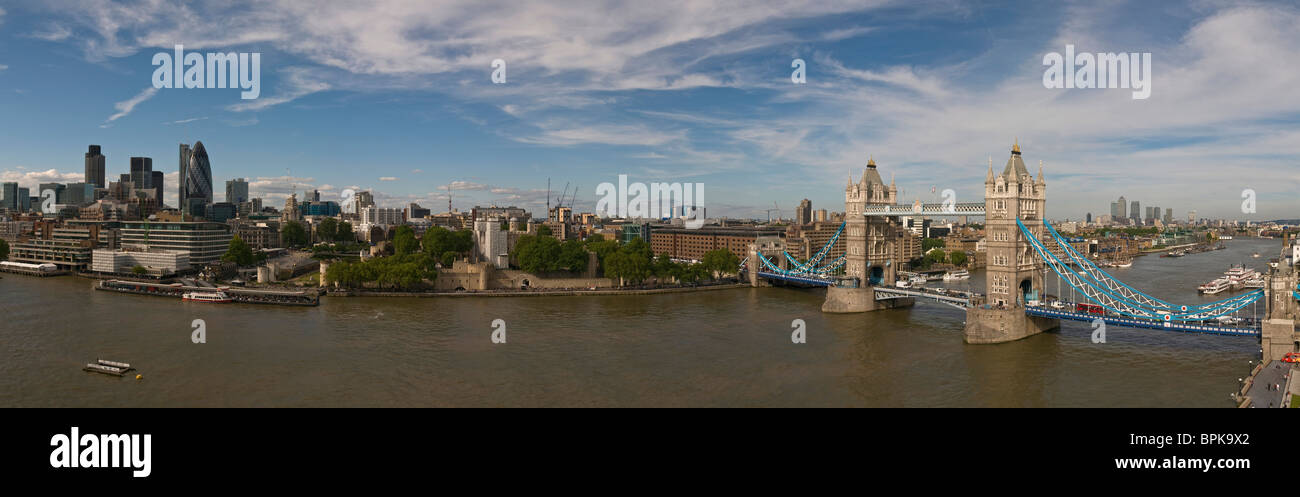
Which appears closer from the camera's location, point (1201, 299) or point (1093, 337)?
point (1093, 337)

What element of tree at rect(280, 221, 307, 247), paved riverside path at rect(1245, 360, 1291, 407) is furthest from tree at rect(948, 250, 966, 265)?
tree at rect(280, 221, 307, 247)

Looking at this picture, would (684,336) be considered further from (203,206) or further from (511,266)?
(203,206)

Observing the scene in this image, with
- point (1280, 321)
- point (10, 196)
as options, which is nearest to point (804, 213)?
point (1280, 321)

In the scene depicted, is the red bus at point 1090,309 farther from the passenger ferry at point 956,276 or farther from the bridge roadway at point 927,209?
the passenger ferry at point 956,276

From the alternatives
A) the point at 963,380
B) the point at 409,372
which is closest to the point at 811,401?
the point at 963,380

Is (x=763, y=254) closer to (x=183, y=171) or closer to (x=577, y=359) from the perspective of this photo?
(x=577, y=359)

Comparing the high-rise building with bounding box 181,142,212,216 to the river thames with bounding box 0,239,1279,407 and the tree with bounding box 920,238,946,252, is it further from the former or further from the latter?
the tree with bounding box 920,238,946,252
